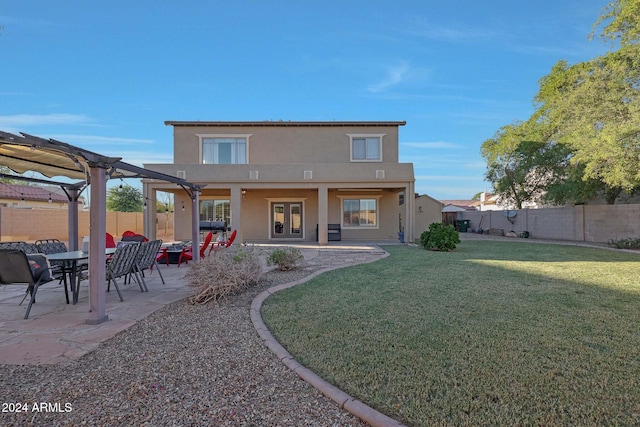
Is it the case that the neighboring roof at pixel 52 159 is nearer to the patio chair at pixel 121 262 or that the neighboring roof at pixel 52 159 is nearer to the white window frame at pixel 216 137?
the patio chair at pixel 121 262

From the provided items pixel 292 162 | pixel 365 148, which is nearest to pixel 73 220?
pixel 292 162

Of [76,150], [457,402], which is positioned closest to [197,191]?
[76,150]

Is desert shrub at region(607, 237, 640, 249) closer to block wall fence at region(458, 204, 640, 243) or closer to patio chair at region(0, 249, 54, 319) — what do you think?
block wall fence at region(458, 204, 640, 243)

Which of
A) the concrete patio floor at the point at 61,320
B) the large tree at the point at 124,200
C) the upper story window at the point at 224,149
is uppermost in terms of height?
the upper story window at the point at 224,149

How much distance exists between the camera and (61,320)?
4.80 meters

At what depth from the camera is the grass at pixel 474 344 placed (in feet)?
8.26

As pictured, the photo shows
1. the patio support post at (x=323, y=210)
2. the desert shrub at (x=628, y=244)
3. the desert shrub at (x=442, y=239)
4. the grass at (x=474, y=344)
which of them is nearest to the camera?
the grass at (x=474, y=344)

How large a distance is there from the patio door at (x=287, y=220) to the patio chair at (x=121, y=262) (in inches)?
510

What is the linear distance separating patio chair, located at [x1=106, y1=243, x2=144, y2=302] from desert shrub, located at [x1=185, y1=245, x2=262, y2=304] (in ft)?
3.57

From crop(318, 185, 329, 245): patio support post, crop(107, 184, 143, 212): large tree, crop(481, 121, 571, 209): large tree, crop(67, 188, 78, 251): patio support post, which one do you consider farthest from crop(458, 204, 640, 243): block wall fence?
crop(107, 184, 143, 212): large tree

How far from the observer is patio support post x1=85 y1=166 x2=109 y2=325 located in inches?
183

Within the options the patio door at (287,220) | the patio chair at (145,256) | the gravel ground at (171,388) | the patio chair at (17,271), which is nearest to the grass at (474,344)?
the gravel ground at (171,388)

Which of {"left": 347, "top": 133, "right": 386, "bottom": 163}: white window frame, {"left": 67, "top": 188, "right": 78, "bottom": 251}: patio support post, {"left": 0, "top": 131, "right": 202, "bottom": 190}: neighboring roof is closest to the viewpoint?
{"left": 0, "top": 131, "right": 202, "bottom": 190}: neighboring roof

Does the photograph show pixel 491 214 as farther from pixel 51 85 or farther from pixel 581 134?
pixel 51 85
